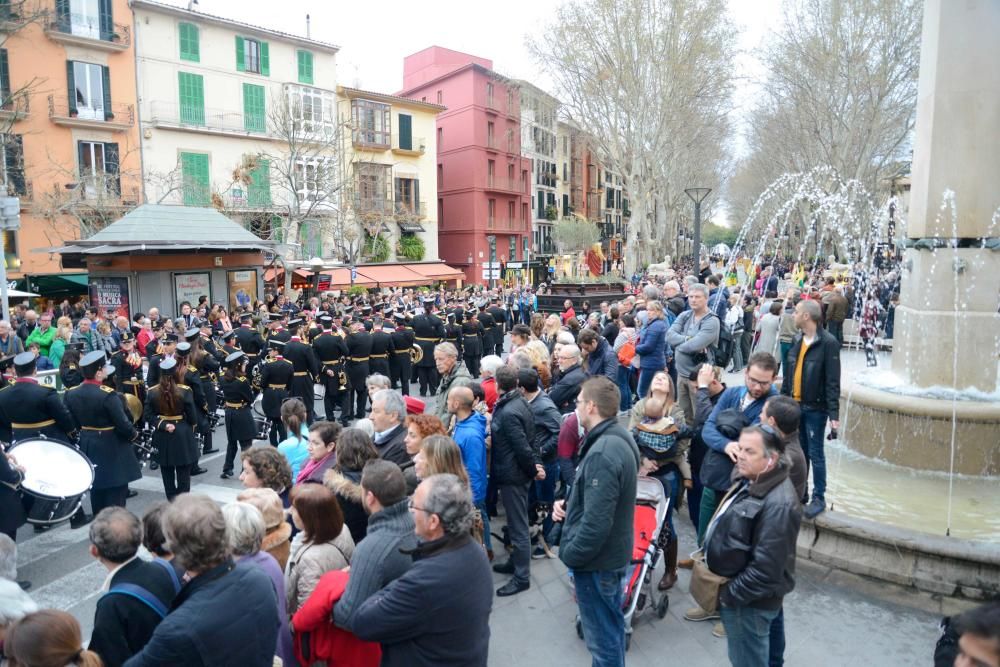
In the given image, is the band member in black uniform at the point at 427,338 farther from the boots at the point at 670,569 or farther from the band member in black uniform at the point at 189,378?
the boots at the point at 670,569

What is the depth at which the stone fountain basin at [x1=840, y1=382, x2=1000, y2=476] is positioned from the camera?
6.64m

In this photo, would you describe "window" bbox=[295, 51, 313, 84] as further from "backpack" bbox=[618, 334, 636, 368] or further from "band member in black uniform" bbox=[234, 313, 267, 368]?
"backpack" bbox=[618, 334, 636, 368]

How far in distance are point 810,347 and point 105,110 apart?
30046 mm

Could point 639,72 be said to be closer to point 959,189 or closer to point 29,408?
point 959,189

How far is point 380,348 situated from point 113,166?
2177 centimetres

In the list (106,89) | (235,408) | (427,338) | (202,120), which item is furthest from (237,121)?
(235,408)

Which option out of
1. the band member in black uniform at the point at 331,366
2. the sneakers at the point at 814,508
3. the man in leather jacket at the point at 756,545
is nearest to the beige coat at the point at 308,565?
the man in leather jacket at the point at 756,545

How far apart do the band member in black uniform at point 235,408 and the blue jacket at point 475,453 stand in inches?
175

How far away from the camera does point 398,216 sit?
37219 millimetres

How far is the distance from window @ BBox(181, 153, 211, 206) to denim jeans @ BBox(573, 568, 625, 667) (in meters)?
27.8

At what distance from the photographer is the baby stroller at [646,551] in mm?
4617

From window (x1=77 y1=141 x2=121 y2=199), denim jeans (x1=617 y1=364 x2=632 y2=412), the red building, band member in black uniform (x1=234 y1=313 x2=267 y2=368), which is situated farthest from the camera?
the red building

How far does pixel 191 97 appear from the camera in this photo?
29906mm

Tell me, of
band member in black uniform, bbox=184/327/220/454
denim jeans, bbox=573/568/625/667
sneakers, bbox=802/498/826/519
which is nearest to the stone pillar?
sneakers, bbox=802/498/826/519
